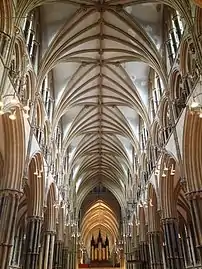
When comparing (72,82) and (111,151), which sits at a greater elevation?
(111,151)

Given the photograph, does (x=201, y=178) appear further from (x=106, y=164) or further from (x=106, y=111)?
(x=106, y=164)

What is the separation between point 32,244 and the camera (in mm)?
16359

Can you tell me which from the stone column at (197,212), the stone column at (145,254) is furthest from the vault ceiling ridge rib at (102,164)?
the stone column at (197,212)

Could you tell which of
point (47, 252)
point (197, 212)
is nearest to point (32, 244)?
point (47, 252)

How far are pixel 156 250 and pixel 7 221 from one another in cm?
1208

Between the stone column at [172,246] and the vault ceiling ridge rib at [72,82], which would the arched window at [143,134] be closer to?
the vault ceiling ridge rib at [72,82]

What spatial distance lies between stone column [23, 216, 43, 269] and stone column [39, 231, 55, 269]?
13.5ft

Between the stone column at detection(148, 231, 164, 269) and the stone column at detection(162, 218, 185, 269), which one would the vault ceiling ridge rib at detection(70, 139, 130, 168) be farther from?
the stone column at detection(162, 218, 185, 269)

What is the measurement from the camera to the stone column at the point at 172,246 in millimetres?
15930

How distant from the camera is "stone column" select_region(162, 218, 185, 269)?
15.9 metres

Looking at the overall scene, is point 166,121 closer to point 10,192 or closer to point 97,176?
point 10,192

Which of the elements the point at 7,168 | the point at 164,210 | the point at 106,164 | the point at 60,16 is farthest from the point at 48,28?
the point at 106,164

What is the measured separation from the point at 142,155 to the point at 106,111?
542 centimetres

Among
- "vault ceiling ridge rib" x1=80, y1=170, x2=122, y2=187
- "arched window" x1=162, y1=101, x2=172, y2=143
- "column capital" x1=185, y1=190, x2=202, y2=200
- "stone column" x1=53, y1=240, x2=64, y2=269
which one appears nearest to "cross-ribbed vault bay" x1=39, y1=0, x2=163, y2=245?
"arched window" x1=162, y1=101, x2=172, y2=143
